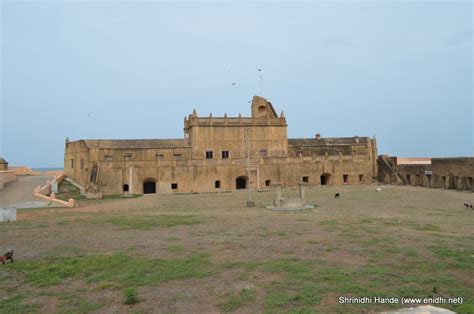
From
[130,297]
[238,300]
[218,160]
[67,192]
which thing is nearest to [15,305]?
[130,297]

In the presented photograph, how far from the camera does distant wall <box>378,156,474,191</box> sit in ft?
98.6

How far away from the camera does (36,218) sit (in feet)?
62.1

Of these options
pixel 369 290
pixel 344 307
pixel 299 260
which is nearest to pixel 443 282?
pixel 369 290

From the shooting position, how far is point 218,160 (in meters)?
36.7

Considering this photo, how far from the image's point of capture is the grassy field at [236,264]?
22.6 ft

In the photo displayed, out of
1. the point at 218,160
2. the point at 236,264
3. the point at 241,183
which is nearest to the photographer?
the point at 236,264

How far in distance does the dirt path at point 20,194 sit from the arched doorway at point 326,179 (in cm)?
2722

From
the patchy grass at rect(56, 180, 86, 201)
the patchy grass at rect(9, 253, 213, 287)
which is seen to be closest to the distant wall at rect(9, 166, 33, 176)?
the patchy grass at rect(56, 180, 86, 201)

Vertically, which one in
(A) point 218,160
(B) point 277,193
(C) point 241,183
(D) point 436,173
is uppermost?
(A) point 218,160

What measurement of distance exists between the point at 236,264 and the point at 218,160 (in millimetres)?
27682

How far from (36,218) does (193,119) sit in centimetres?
2090

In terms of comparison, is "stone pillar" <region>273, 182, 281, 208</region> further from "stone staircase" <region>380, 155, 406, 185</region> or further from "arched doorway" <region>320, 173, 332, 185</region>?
"stone staircase" <region>380, 155, 406, 185</region>

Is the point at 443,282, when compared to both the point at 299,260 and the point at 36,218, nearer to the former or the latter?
the point at 299,260

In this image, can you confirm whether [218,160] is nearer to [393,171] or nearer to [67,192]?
[67,192]
